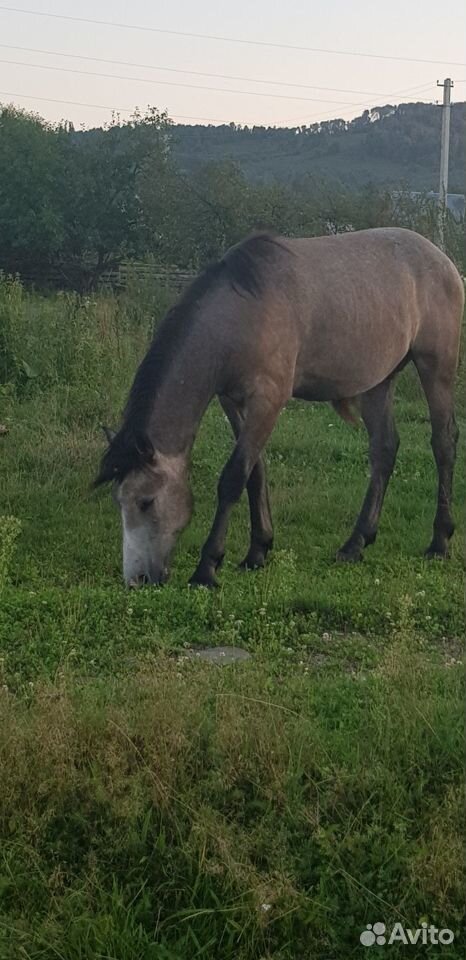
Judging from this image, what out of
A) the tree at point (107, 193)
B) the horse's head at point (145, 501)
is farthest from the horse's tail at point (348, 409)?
the tree at point (107, 193)

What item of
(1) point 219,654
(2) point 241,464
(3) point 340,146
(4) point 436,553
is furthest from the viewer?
(3) point 340,146

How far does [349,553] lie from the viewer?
6438 mm

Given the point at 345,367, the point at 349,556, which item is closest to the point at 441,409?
the point at 345,367

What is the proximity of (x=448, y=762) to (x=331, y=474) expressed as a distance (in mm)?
5455

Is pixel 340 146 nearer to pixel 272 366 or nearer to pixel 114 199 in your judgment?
pixel 114 199

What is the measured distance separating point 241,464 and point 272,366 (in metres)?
0.68

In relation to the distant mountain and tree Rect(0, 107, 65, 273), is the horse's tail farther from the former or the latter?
the distant mountain

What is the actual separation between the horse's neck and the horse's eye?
32 centimetres

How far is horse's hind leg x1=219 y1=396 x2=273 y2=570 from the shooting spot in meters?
6.38

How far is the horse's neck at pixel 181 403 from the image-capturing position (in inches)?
226

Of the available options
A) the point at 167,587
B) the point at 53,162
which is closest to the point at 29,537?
the point at 167,587

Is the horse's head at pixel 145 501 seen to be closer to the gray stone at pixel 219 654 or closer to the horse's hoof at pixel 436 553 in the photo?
the gray stone at pixel 219 654

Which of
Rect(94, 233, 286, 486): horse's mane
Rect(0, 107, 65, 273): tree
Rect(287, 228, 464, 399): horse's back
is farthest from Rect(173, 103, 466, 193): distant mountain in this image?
Rect(94, 233, 286, 486): horse's mane

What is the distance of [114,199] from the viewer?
1688 inches
